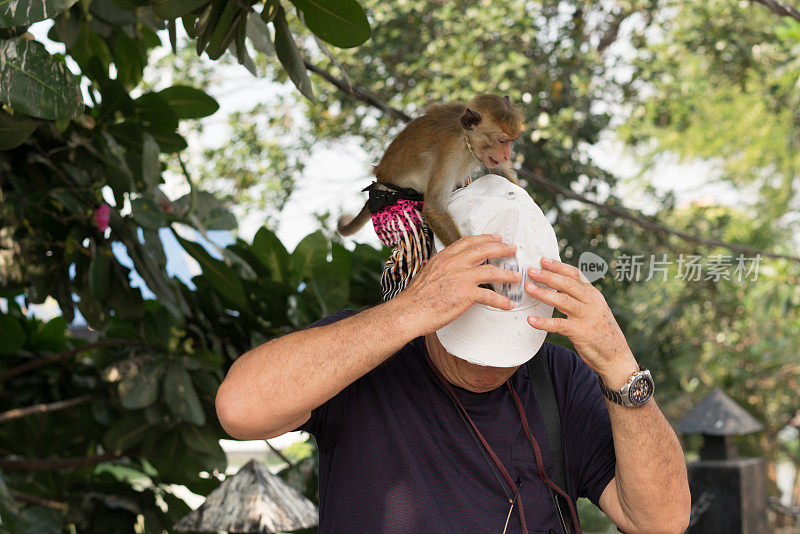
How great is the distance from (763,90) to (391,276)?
27.1 ft

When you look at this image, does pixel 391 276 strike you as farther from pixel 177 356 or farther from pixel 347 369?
pixel 177 356

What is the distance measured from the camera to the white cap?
4.80ft

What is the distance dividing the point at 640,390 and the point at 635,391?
13mm

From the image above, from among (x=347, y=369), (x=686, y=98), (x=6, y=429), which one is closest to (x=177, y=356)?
(x=6, y=429)

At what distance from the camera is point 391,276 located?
166cm

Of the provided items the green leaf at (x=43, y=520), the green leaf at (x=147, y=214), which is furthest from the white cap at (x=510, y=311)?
the green leaf at (x=43, y=520)

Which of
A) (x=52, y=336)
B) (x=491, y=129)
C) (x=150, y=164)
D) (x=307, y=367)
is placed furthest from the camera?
(x=52, y=336)

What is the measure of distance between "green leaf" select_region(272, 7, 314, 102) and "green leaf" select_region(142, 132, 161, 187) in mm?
699

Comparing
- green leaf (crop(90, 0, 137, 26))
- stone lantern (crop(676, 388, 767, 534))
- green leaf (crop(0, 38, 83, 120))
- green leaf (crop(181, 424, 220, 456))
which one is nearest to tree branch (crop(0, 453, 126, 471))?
green leaf (crop(181, 424, 220, 456))

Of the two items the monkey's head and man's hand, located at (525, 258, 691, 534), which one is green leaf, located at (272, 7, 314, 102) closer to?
the monkey's head

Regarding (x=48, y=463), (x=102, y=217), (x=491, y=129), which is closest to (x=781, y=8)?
(x=491, y=129)

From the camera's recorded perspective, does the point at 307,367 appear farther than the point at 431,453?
No

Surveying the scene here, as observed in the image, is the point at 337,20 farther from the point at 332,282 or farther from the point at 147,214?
the point at 332,282

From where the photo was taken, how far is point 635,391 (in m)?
1.43
